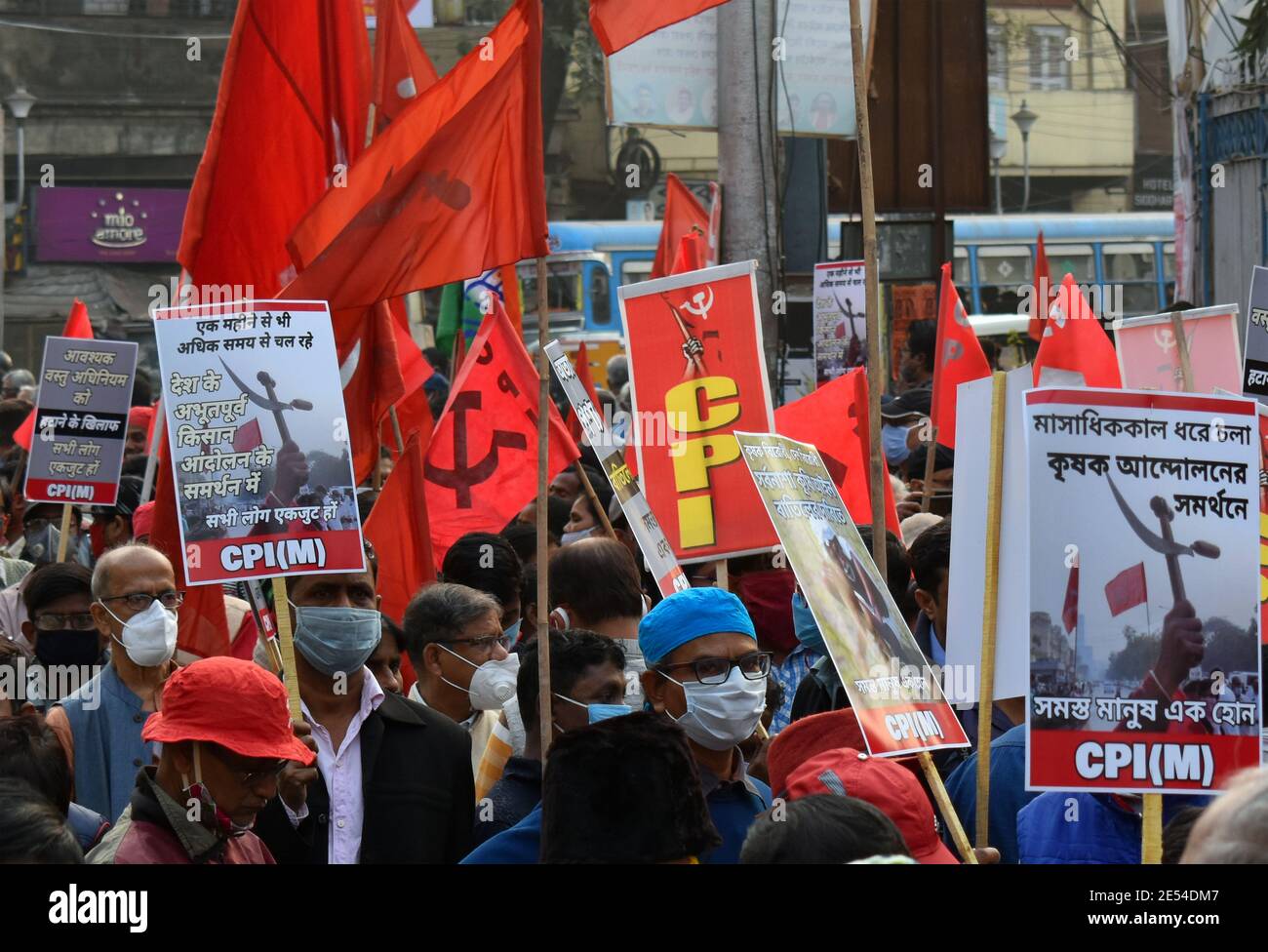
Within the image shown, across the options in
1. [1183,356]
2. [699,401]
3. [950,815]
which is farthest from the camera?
[699,401]

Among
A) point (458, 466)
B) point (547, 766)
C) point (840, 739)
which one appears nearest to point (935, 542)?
point (840, 739)

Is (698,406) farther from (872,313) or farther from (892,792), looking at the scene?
(892,792)

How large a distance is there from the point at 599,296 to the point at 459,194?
18.5m

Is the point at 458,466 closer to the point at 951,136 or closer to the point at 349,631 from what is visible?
the point at 349,631

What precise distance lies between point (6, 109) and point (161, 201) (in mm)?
3190

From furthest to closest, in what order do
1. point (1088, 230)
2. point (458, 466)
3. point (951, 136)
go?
point (1088, 230)
point (951, 136)
point (458, 466)

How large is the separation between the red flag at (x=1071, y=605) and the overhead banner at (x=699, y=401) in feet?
8.05

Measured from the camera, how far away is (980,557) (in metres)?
3.90

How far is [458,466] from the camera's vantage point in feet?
23.2

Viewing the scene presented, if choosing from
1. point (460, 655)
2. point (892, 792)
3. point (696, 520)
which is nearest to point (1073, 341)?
point (696, 520)

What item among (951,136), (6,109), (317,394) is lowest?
(317,394)

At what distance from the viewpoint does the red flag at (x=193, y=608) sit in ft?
17.2

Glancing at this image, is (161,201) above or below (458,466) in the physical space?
above

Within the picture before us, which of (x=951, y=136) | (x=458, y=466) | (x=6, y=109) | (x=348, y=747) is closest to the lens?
(x=348, y=747)
